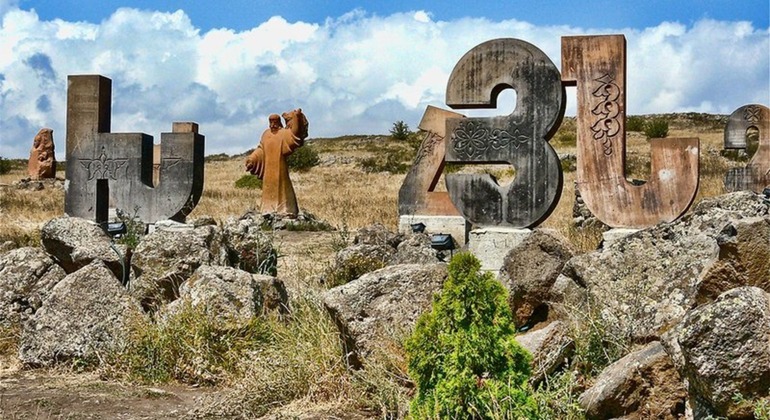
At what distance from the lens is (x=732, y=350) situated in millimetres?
3270

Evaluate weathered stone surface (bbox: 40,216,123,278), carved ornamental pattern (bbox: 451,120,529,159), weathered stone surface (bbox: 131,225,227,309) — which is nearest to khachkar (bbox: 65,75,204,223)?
carved ornamental pattern (bbox: 451,120,529,159)

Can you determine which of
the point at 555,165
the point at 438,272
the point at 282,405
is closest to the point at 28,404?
the point at 282,405

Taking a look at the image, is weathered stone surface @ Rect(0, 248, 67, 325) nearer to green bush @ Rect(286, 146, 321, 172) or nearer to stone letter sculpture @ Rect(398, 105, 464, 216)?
stone letter sculpture @ Rect(398, 105, 464, 216)

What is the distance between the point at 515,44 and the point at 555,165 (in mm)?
1279

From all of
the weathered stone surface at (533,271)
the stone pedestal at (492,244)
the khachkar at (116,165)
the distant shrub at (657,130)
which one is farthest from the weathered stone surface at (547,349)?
the distant shrub at (657,130)

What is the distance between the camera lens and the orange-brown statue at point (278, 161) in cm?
1883

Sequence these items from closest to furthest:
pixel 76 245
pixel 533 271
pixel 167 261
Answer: pixel 533 271 → pixel 167 261 → pixel 76 245

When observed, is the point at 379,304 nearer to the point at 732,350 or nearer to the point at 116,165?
the point at 732,350

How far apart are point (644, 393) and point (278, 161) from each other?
15572 mm

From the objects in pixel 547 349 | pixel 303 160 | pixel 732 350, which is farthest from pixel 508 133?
pixel 303 160

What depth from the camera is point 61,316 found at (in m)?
6.26

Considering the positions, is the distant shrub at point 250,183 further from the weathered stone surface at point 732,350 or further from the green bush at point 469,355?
the weathered stone surface at point 732,350

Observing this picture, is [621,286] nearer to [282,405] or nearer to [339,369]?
[339,369]

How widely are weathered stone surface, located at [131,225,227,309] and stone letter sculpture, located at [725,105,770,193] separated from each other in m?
15.9
